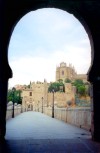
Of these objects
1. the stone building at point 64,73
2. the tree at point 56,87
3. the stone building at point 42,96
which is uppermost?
the stone building at point 64,73

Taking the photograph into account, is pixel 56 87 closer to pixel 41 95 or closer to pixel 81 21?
pixel 41 95

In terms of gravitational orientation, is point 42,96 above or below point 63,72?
below

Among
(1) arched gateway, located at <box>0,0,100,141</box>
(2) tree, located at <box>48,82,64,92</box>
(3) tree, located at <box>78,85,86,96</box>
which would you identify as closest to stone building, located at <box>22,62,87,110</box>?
(2) tree, located at <box>48,82,64,92</box>

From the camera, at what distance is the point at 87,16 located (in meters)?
7.88

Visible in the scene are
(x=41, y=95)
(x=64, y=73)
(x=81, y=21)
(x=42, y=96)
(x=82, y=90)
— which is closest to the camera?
(x=81, y=21)

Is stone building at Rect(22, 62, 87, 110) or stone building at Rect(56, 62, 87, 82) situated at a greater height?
stone building at Rect(56, 62, 87, 82)

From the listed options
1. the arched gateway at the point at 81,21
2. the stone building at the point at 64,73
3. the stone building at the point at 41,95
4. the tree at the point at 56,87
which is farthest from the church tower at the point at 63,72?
the arched gateway at the point at 81,21

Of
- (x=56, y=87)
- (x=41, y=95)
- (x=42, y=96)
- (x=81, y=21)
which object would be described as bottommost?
(x=42, y=96)

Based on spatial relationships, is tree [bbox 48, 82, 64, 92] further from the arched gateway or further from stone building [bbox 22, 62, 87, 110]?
the arched gateway

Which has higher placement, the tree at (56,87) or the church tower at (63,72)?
the church tower at (63,72)

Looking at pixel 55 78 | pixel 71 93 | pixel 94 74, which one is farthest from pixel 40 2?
pixel 55 78

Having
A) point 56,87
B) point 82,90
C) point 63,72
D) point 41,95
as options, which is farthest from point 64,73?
point 82,90

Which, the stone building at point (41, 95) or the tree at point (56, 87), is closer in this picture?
the stone building at point (41, 95)

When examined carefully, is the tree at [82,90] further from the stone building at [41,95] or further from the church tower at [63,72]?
the church tower at [63,72]
